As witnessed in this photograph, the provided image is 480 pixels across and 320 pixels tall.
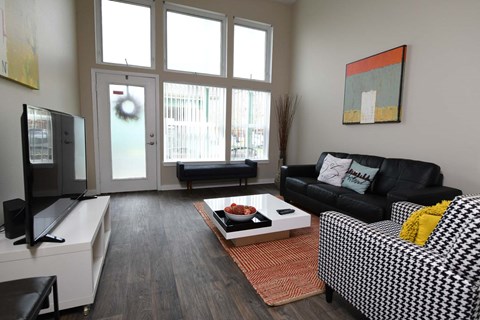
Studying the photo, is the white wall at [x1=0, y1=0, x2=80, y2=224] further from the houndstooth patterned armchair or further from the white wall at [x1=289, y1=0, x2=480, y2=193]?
the white wall at [x1=289, y1=0, x2=480, y2=193]

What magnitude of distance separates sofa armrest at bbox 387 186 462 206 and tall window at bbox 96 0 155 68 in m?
4.19

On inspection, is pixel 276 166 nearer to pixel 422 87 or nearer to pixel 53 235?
pixel 422 87

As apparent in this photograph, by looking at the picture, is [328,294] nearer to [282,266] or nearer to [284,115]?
[282,266]

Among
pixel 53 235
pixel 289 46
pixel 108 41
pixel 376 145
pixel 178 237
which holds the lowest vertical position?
pixel 178 237

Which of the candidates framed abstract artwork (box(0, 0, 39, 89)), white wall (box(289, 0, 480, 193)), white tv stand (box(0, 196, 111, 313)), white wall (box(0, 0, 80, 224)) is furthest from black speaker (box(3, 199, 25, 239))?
white wall (box(289, 0, 480, 193))

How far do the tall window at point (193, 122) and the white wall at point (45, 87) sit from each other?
1.49m

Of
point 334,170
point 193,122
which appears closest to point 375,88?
point 334,170

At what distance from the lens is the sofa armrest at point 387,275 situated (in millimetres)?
932

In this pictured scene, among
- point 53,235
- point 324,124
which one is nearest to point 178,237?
point 53,235

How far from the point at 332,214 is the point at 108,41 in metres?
4.46

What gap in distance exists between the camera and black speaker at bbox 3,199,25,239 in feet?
4.58

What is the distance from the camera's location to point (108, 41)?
4.07 m

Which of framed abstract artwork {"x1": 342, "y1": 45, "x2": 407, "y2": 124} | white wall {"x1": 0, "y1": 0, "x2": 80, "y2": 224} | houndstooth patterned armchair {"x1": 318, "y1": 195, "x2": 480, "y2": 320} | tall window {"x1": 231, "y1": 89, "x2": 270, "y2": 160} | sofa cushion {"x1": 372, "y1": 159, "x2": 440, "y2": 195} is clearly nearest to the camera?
houndstooth patterned armchair {"x1": 318, "y1": 195, "x2": 480, "y2": 320}

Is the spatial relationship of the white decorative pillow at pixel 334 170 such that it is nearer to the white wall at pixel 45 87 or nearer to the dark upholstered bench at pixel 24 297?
the dark upholstered bench at pixel 24 297
